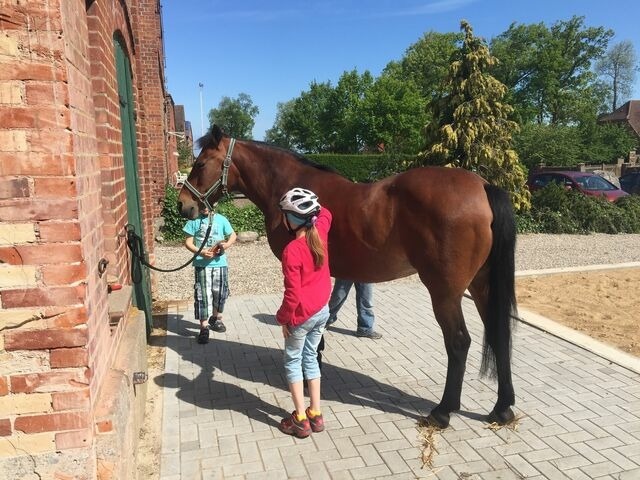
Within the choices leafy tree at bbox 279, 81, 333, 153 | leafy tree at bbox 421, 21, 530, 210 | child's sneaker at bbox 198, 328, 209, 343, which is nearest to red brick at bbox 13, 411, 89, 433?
child's sneaker at bbox 198, 328, 209, 343

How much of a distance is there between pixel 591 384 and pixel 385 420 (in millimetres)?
1964

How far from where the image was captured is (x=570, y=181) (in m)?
16.1

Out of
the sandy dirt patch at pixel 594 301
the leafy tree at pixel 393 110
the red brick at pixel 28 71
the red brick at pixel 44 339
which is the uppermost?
the leafy tree at pixel 393 110

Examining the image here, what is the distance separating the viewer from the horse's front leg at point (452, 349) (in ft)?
11.7

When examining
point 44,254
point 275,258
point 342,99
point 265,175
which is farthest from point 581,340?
point 342,99

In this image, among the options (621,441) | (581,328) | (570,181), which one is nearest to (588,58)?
(570,181)

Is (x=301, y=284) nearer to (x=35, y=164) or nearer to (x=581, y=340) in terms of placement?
(x=35, y=164)

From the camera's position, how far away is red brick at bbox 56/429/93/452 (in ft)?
7.14

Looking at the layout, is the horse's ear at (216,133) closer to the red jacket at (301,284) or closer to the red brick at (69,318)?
the red jacket at (301,284)

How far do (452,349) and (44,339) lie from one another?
8.89 ft

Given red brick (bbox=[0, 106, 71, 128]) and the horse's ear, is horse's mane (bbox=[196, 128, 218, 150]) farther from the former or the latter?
red brick (bbox=[0, 106, 71, 128])

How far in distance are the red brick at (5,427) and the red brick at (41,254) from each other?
70cm

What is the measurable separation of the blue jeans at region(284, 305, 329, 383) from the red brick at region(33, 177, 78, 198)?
1.77 meters

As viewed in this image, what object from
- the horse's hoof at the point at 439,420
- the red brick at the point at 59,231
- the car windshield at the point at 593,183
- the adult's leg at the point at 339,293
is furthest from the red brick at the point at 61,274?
the car windshield at the point at 593,183
